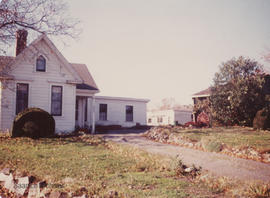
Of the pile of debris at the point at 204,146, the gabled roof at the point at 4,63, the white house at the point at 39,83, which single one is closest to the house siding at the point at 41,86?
the white house at the point at 39,83

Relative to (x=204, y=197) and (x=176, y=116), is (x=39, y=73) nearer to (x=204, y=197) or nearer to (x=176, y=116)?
(x=204, y=197)

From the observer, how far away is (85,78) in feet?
71.2

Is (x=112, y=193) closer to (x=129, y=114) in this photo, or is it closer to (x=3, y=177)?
(x=3, y=177)

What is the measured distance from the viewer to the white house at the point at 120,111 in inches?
952

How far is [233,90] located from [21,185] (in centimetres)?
1460

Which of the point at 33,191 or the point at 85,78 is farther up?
the point at 85,78

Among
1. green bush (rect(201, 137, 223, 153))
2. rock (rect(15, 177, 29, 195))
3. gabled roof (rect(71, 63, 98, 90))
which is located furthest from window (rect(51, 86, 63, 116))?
rock (rect(15, 177, 29, 195))

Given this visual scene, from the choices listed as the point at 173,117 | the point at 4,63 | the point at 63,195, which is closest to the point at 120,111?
the point at 4,63

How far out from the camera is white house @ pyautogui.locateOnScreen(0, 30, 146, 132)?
51.5 feet

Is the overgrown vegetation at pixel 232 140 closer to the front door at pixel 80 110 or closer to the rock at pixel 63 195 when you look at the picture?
the rock at pixel 63 195

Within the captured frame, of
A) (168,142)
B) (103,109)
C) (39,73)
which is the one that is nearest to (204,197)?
(168,142)

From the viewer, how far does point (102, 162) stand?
7660 millimetres

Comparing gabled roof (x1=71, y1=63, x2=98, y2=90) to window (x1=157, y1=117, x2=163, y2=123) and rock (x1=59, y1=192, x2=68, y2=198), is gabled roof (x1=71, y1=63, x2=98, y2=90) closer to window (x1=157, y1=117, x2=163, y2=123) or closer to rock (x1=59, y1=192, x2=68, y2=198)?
rock (x1=59, y1=192, x2=68, y2=198)

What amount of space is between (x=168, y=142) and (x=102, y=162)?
253 inches
